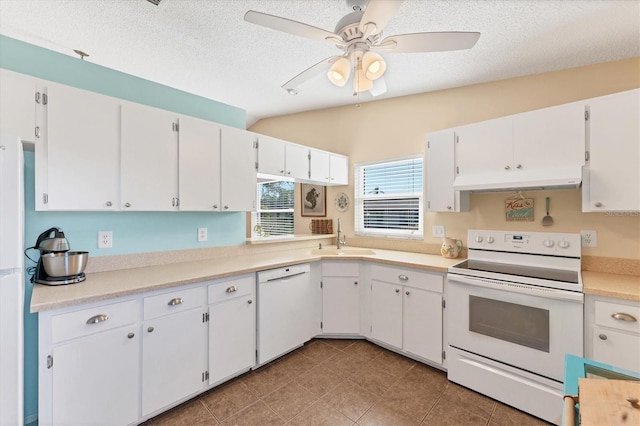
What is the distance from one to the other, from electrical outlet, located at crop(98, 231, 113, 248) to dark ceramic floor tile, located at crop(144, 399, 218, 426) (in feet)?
4.10

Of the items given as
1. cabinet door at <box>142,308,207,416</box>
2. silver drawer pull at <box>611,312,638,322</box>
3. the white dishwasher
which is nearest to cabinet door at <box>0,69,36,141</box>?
cabinet door at <box>142,308,207,416</box>

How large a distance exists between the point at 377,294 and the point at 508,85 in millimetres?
2350

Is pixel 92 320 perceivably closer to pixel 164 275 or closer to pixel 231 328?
pixel 164 275

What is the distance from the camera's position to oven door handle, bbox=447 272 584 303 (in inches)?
67.8

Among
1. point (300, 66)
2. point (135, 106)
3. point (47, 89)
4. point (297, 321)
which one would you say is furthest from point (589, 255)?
point (47, 89)

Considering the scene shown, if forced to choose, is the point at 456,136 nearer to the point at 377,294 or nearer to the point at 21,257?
the point at 377,294

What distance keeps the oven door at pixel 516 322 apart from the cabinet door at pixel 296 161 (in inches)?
72.5

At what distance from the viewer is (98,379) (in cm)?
155

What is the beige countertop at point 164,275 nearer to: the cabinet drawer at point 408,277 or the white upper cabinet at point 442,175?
the cabinet drawer at point 408,277

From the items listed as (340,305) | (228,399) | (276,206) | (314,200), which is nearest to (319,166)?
(314,200)

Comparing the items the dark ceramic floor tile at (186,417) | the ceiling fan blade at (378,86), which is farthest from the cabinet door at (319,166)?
the dark ceramic floor tile at (186,417)

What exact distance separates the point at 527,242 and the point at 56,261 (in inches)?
133

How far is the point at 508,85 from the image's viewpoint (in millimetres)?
2561

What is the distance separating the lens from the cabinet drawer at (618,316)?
5.13 ft
